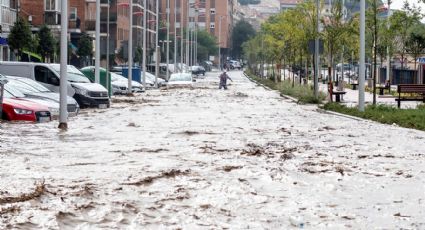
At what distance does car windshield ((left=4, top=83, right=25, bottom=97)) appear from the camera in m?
A: 27.4

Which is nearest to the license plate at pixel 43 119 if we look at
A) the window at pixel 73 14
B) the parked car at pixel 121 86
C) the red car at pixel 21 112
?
the red car at pixel 21 112

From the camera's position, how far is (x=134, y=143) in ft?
65.8

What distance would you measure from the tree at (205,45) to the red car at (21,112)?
138m

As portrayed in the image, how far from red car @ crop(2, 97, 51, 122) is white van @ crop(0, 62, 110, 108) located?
29.0 feet

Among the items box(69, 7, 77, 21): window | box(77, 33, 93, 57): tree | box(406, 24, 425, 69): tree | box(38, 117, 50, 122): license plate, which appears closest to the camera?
box(38, 117, 50, 122): license plate

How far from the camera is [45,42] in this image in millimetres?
64625

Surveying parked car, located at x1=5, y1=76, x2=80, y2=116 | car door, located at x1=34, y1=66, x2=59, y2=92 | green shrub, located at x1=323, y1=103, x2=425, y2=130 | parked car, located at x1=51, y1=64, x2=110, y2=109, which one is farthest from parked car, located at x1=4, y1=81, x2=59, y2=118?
green shrub, located at x1=323, y1=103, x2=425, y2=130

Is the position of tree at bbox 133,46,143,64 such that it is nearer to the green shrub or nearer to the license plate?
the green shrub

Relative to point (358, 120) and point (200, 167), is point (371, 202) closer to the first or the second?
point (200, 167)

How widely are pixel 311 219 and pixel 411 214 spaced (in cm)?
123

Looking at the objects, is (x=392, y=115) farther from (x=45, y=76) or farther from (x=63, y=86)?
(x=45, y=76)

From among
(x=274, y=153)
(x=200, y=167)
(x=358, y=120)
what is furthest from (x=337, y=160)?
(x=358, y=120)

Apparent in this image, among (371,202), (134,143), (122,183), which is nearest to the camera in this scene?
(371,202)

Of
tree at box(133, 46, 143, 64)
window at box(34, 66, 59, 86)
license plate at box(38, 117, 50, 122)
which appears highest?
tree at box(133, 46, 143, 64)
